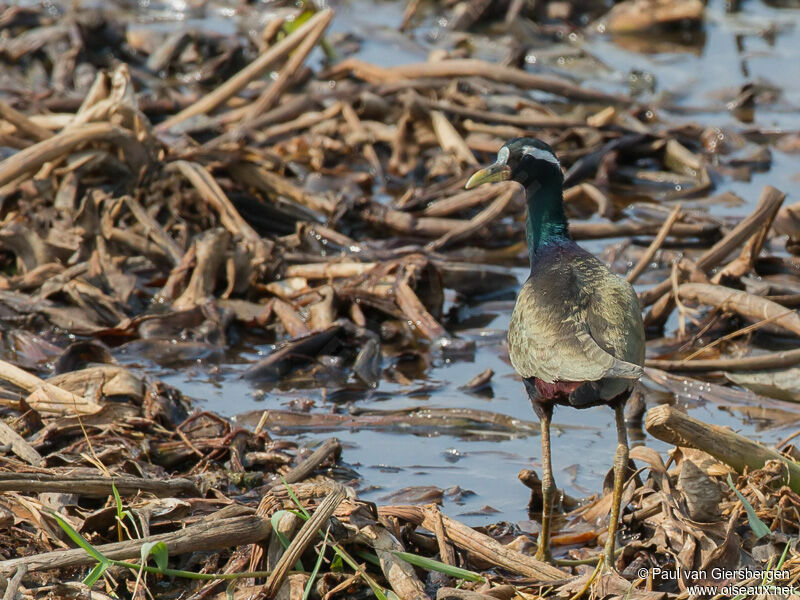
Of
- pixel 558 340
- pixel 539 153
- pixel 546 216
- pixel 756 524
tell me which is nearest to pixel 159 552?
pixel 558 340

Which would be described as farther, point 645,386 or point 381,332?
point 381,332

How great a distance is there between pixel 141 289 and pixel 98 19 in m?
4.19

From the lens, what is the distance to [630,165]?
27.2ft

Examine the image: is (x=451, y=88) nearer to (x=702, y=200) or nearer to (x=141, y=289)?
(x=702, y=200)

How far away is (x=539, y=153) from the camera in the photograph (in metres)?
4.56

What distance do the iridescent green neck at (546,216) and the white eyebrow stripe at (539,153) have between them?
0.08 m

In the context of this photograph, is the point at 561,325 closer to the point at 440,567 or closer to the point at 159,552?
the point at 440,567

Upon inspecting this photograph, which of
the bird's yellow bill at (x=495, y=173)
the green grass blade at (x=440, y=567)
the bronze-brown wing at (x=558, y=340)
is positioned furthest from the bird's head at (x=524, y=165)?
the green grass blade at (x=440, y=567)

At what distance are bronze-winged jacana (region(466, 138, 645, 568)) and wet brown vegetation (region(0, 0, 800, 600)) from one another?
0.70 ft

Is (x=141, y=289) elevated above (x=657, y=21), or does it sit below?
above

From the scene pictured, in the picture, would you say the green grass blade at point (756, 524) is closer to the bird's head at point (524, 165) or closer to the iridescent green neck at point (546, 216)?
the iridescent green neck at point (546, 216)

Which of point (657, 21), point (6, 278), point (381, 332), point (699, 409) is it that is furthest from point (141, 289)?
point (657, 21)

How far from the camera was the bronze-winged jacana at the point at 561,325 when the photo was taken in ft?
12.4

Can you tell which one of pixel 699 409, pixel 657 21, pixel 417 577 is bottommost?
pixel 657 21
